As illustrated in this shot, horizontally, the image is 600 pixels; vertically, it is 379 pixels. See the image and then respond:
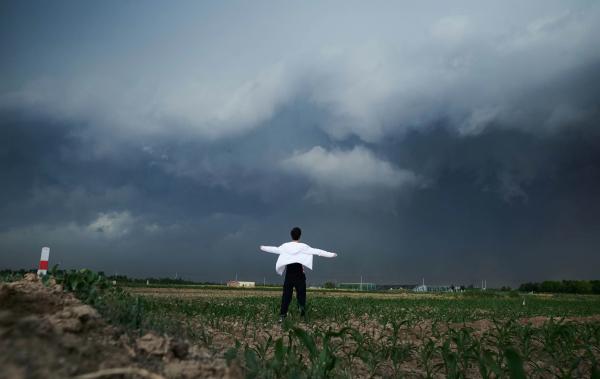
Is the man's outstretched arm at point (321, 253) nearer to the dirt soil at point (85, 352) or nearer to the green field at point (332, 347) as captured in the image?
the green field at point (332, 347)

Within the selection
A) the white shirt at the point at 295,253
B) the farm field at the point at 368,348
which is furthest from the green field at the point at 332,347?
the white shirt at the point at 295,253

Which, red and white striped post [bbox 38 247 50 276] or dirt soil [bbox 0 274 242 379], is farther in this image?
red and white striped post [bbox 38 247 50 276]

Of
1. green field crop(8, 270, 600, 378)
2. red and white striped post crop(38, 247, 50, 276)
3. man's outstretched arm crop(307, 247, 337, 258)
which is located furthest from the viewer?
red and white striped post crop(38, 247, 50, 276)

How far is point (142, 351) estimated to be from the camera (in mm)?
2498

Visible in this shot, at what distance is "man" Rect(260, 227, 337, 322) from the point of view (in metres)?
9.86

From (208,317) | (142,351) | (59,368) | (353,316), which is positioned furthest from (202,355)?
(353,316)

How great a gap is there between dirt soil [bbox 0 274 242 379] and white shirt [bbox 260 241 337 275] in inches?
276

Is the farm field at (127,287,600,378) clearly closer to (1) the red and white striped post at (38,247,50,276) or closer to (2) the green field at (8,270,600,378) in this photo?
(2) the green field at (8,270,600,378)

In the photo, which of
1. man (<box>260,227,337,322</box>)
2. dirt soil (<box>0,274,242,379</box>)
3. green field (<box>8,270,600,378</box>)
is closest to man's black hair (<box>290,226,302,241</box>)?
man (<box>260,227,337,322</box>)

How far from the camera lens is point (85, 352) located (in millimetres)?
2182

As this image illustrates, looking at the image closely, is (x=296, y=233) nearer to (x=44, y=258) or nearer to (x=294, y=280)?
(x=294, y=280)

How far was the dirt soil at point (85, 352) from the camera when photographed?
1.93m

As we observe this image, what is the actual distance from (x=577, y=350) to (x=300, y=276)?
5.33m

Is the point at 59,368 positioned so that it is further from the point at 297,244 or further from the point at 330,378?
the point at 297,244
